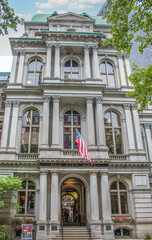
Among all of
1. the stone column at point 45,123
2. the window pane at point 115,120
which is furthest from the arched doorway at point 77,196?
the window pane at point 115,120

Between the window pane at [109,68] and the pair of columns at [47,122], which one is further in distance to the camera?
the window pane at [109,68]

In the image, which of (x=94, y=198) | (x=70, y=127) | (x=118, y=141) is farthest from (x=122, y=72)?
A: (x=94, y=198)

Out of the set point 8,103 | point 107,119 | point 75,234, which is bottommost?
A: point 75,234

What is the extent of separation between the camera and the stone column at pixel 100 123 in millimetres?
22770

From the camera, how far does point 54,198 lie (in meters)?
20.0

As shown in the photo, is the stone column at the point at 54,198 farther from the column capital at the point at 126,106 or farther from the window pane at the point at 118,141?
the column capital at the point at 126,106

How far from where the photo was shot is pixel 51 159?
2103 centimetres

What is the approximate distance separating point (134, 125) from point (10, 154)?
13.4m

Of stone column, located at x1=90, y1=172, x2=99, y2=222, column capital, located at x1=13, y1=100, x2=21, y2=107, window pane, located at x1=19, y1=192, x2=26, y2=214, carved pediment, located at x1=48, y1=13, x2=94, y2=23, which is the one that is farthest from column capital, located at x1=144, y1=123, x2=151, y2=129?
window pane, located at x1=19, y1=192, x2=26, y2=214

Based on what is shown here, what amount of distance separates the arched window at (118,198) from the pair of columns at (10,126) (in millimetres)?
10730

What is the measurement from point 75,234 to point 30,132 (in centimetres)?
1081

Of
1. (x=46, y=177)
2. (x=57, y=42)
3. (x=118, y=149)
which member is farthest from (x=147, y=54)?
(x=46, y=177)

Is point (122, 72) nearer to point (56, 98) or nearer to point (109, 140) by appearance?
point (109, 140)

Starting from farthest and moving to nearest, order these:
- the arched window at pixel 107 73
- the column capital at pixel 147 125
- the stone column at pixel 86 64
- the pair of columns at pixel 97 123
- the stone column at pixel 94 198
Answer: the column capital at pixel 147 125
the arched window at pixel 107 73
the stone column at pixel 86 64
the pair of columns at pixel 97 123
the stone column at pixel 94 198
